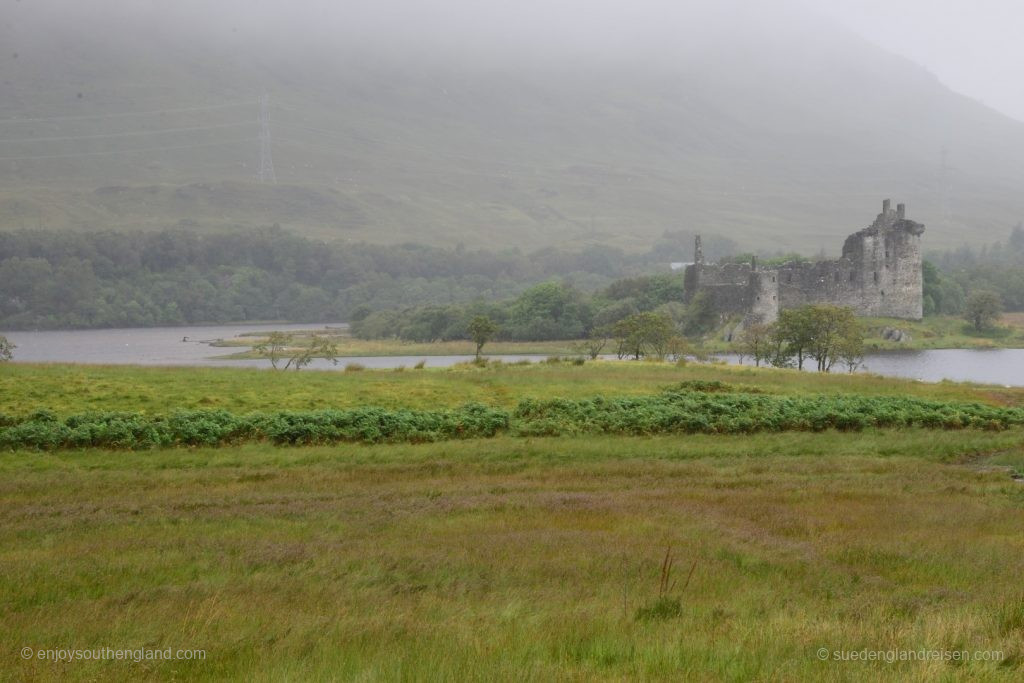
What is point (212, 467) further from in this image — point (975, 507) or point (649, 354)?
point (649, 354)

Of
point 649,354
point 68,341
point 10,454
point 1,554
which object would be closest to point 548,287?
point 649,354

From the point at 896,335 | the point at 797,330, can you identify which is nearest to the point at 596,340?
the point at 797,330

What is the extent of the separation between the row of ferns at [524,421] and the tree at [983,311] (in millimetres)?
69869

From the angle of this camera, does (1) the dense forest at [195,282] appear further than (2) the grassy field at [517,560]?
Yes

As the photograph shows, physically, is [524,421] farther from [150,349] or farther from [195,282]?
[195,282]

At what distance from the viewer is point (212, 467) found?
20656 mm

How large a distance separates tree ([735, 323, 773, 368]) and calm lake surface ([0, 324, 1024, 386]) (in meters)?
1.86

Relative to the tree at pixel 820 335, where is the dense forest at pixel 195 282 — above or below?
above

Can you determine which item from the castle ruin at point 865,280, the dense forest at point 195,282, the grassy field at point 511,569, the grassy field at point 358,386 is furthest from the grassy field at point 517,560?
the dense forest at point 195,282

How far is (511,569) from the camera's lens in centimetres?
1058

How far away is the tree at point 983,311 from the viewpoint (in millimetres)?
93188

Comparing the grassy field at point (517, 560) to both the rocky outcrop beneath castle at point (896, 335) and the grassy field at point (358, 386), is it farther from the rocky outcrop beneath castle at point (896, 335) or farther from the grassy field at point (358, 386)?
the rocky outcrop beneath castle at point (896, 335)

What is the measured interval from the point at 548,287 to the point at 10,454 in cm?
8740

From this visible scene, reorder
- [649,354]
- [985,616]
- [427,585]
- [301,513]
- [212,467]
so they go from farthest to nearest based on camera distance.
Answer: [649,354] → [212,467] → [301,513] → [427,585] → [985,616]
